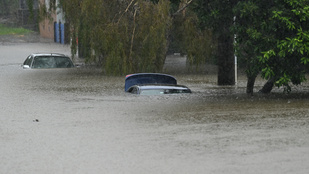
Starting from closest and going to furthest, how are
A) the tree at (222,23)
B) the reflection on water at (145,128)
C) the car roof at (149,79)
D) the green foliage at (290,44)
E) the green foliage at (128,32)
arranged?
the reflection on water at (145,128)
the green foliage at (290,44)
the tree at (222,23)
the car roof at (149,79)
the green foliage at (128,32)

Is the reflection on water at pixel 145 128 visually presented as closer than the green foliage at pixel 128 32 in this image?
Yes

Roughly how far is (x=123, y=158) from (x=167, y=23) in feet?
60.0

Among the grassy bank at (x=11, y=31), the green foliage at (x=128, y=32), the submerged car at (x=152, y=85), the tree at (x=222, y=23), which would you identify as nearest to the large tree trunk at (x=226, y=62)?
the tree at (x=222, y=23)

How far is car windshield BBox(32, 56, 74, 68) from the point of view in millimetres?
33344

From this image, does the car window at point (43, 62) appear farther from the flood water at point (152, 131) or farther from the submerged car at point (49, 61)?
the flood water at point (152, 131)

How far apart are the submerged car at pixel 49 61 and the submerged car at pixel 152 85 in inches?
356

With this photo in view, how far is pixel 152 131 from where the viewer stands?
14.9m

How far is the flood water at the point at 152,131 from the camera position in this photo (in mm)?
11086

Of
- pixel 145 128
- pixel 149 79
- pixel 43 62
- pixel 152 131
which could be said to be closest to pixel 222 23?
pixel 149 79

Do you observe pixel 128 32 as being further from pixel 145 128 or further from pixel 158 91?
pixel 145 128

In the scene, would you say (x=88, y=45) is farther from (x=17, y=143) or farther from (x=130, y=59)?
(x=17, y=143)

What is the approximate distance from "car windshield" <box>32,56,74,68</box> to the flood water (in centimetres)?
652

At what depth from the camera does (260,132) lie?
47.4 ft

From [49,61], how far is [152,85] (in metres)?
11.5
